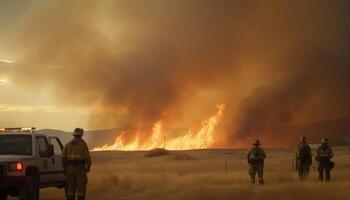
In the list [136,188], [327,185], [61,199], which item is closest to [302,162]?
[327,185]

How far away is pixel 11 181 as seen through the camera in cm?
1445

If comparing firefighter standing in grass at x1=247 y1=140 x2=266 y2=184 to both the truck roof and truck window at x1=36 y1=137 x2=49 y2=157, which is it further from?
the truck roof

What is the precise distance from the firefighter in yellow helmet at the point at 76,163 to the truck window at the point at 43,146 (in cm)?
176

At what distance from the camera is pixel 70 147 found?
1415 cm

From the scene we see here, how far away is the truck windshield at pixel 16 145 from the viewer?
50.8 feet

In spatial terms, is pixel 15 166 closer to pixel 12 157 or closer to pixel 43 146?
pixel 12 157

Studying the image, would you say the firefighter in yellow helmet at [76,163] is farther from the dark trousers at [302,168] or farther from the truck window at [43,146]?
the dark trousers at [302,168]

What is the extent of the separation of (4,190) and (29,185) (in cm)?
60

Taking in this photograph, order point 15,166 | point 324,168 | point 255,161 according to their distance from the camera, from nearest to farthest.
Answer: point 15,166 < point 255,161 < point 324,168

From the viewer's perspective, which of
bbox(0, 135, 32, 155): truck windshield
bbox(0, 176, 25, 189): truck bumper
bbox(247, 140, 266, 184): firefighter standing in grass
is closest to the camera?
bbox(0, 176, 25, 189): truck bumper

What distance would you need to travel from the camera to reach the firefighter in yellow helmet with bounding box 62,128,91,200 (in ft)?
45.9

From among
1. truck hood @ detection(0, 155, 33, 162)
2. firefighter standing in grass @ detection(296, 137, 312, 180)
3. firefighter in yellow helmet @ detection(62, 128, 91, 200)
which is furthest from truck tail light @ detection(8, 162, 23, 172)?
firefighter standing in grass @ detection(296, 137, 312, 180)

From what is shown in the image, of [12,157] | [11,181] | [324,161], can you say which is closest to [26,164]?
[12,157]

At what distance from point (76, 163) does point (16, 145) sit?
98.8 inches
